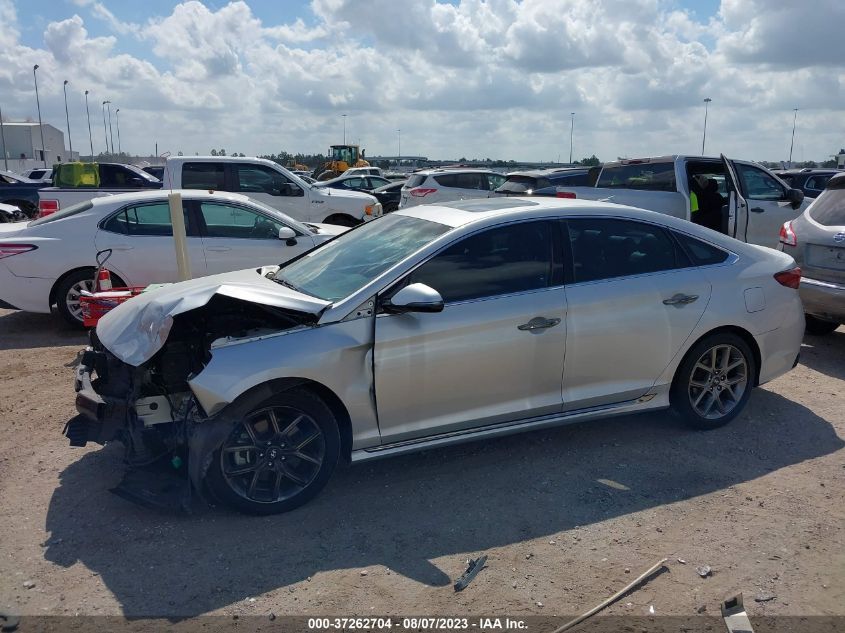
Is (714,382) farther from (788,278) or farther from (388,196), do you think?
(388,196)

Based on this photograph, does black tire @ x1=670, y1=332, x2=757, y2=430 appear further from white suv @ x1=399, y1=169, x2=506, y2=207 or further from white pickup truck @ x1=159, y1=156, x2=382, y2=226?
white suv @ x1=399, y1=169, x2=506, y2=207

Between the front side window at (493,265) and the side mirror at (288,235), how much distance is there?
4.35 m

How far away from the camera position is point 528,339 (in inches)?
176

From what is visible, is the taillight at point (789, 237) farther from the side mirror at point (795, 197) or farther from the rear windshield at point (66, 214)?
the rear windshield at point (66, 214)

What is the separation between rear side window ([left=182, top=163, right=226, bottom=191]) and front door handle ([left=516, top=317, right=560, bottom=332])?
9.07m

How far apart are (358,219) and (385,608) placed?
10.9 metres

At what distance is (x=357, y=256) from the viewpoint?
485cm

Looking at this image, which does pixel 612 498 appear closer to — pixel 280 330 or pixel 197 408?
pixel 280 330

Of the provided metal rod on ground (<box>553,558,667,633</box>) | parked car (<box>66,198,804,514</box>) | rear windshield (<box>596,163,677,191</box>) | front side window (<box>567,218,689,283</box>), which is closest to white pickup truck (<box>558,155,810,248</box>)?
rear windshield (<box>596,163,677,191</box>)

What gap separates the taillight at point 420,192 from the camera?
16859mm

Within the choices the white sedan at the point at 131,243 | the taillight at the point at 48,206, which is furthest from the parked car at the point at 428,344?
the taillight at the point at 48,206

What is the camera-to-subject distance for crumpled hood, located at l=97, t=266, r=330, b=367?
4.03 meters

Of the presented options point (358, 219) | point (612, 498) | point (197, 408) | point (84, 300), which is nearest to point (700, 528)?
point (612, 498)

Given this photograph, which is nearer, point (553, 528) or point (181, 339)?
point (553, 528)
